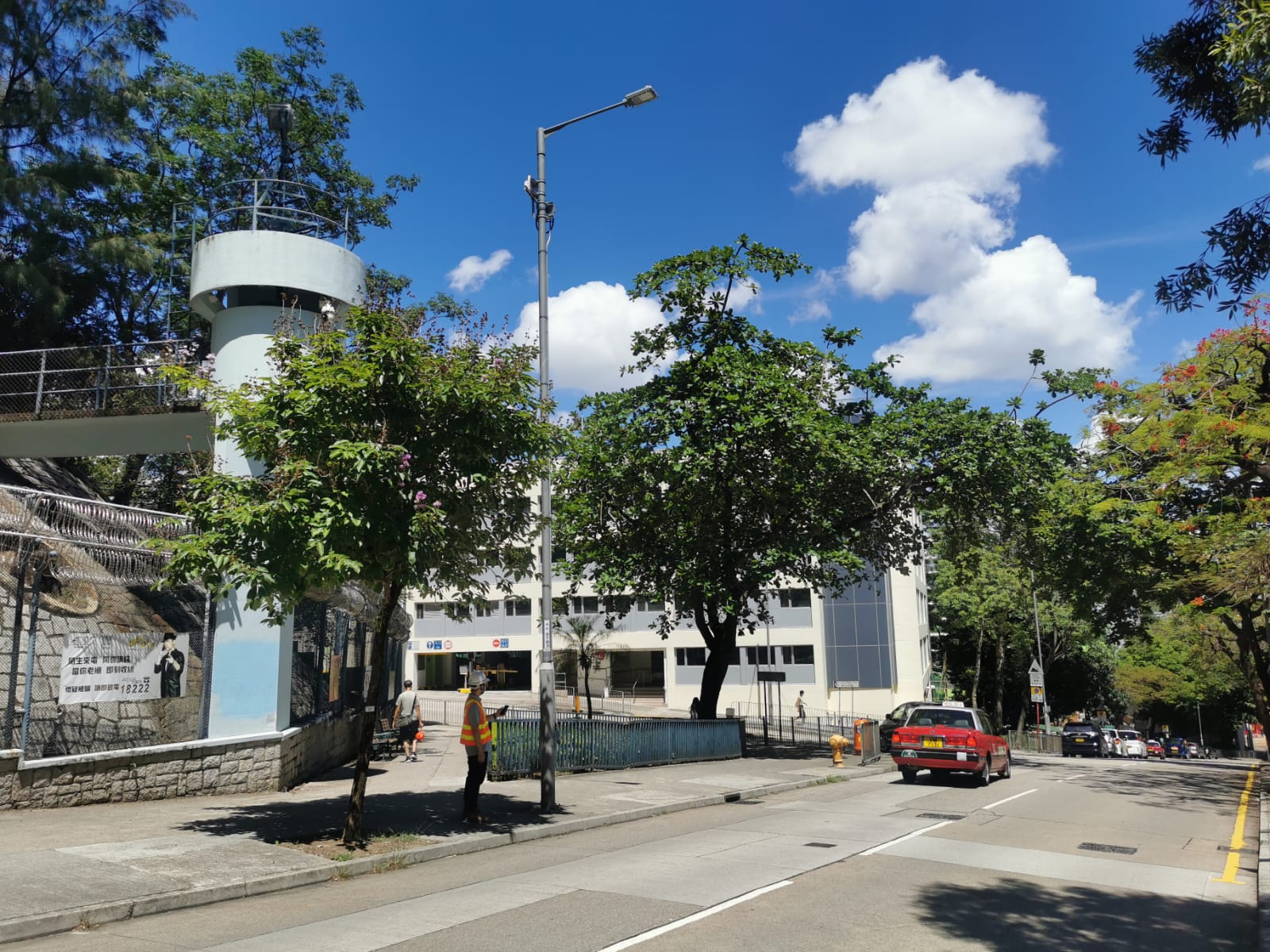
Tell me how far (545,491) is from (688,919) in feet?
24.2

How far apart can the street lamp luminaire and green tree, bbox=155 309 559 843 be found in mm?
1496

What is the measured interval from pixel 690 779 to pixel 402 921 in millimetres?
11688

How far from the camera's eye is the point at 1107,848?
1153 cm

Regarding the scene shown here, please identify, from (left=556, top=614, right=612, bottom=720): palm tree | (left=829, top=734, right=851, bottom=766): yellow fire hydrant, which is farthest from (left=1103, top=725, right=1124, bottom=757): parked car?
(left=829, top=734, right=851, bottom=766): yellow fire hydrant

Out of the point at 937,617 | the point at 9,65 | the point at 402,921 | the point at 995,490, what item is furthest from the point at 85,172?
the point at 937,617

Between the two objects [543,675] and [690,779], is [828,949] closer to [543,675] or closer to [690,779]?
[543,675]

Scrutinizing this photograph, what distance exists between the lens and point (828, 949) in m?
6.47

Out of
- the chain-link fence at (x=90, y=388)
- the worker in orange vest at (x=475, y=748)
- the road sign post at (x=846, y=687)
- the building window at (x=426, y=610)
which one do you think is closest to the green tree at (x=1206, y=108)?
the worker in orange vest at (x=475, y=748)

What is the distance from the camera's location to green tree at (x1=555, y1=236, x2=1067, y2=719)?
71.6 ft

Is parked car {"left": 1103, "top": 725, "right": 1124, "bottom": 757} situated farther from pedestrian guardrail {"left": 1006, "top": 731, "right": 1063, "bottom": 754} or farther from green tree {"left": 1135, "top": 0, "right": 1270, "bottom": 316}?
green tree {"left": 1135, "top": 0, "right": 1270, "bottom": 316}

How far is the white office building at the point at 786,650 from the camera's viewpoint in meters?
48.1

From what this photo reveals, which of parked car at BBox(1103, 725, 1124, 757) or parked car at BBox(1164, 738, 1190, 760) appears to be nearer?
parked car at BBox(1103, 725, 1124, 757)

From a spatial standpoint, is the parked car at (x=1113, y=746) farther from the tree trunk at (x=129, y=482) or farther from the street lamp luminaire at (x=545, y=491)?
the tree trunk at (x=129, y=482)

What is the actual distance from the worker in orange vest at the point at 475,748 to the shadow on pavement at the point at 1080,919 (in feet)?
19.1
